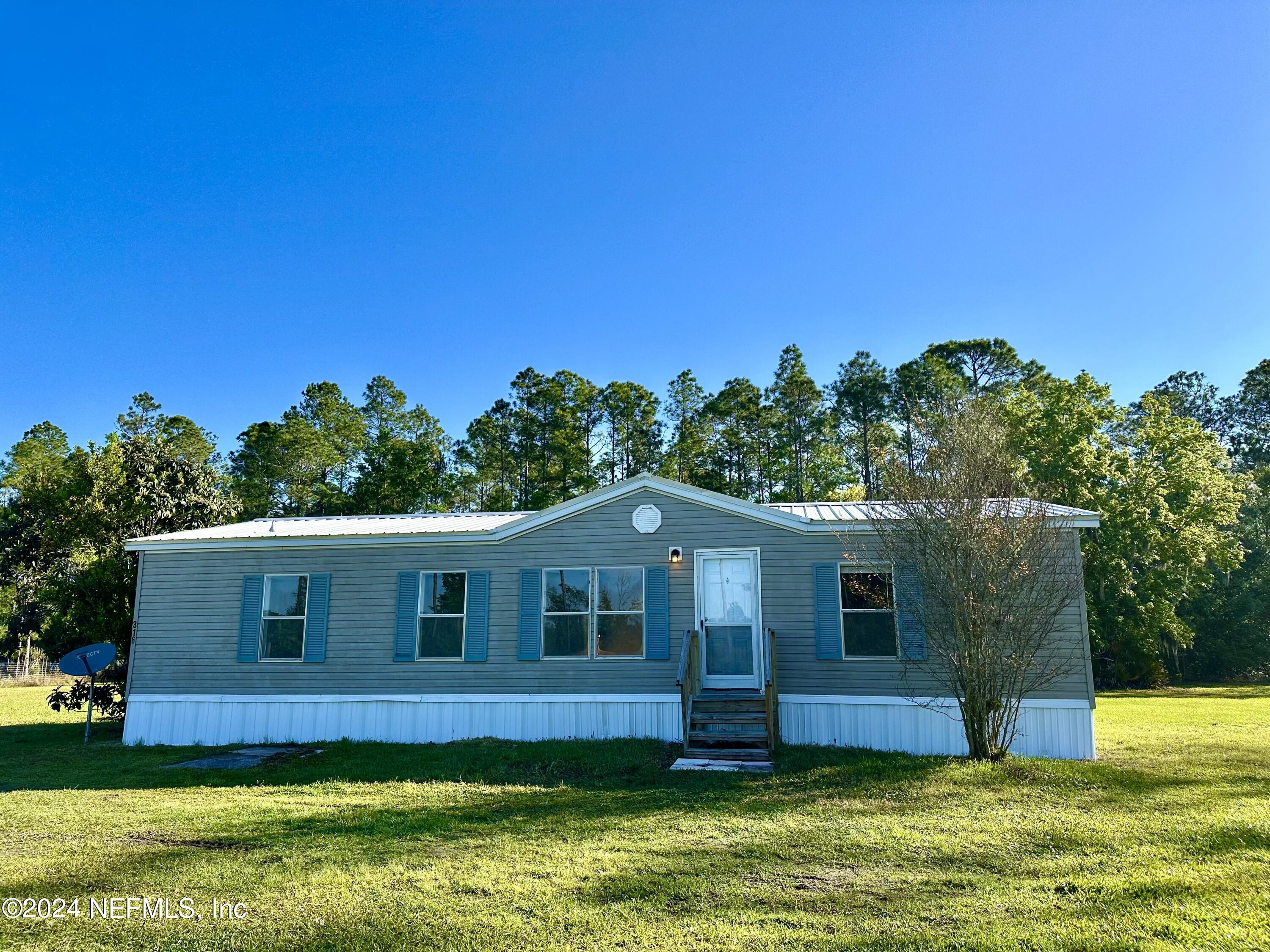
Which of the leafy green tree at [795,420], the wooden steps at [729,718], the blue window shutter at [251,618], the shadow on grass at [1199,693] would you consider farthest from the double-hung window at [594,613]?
the leafy green tree at [795,420]

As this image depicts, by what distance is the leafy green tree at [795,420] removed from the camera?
93.7 feet

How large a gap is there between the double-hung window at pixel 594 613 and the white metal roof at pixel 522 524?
3.11 ft

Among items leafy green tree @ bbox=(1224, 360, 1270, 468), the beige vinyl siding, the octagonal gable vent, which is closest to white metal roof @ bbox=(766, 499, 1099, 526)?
the beige vinyl siding

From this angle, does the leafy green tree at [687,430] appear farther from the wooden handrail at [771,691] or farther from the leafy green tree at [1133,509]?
the wooden handrail at [771,691]

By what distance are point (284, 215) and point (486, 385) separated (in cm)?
1373

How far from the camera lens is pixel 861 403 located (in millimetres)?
30062

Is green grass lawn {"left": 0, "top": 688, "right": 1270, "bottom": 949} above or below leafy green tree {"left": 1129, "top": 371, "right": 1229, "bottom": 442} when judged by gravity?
below

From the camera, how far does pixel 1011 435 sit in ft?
80.0

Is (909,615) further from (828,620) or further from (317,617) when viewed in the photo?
(317,617)

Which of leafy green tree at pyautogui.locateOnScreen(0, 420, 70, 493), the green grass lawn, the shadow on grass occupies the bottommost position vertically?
the shadow on grass

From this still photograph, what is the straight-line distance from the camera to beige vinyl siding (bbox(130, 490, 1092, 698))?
10.2m

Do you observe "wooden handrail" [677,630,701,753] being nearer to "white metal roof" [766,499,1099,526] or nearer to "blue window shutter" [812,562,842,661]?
"blue window shutter" [812,562,842,661]

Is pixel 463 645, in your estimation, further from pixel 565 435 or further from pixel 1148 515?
pixel 1148 515

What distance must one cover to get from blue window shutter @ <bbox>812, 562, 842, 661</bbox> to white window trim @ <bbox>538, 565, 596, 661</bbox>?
9.99 feet
